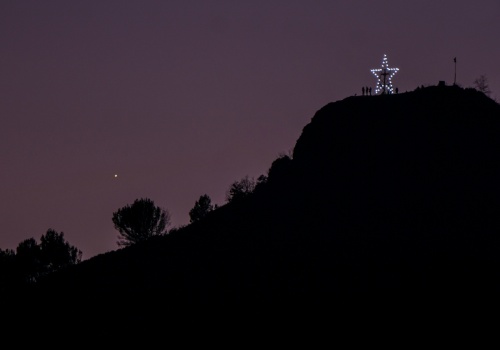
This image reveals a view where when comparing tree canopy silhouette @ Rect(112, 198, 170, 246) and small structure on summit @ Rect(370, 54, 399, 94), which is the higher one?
small structure on summit @ Rect(370, 54, 399, 94)

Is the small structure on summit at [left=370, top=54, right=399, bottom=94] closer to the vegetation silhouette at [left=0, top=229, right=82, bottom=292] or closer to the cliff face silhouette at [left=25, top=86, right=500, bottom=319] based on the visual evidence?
the cliff face silhouette at [left=25, top=86, right=500, bottom=319]

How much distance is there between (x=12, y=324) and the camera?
195 feet

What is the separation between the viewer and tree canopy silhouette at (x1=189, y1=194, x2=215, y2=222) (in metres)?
123

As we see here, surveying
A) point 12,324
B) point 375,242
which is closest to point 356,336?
point 375,242

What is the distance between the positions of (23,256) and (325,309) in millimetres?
83513

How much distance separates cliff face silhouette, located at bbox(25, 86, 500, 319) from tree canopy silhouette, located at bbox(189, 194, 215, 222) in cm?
3691

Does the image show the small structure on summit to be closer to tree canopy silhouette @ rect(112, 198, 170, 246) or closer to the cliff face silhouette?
the cliff face silhouette

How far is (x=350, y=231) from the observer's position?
64.6 m

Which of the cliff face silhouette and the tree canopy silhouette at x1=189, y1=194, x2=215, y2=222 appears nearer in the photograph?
the cliff face silhouette

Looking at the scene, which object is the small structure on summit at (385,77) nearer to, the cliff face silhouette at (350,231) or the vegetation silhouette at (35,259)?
the cliff face silhouette at (350,231)

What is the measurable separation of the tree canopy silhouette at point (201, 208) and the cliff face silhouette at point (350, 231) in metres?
36.9

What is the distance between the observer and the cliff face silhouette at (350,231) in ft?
166

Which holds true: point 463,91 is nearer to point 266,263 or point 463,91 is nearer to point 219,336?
point 266,263

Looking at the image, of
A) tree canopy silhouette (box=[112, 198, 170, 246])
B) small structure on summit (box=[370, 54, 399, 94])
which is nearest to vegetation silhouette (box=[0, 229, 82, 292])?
tree canopy silhouette (box=[112, 198, 170, 246])
